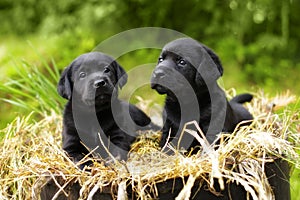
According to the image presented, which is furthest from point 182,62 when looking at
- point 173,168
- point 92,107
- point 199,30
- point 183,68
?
point 199,30

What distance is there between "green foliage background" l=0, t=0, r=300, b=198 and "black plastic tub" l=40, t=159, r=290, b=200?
3.60 m

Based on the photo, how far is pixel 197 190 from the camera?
2018 millimetres

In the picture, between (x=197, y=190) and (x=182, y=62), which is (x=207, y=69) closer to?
(x=182, y=62)

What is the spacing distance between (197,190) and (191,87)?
2.11 ft

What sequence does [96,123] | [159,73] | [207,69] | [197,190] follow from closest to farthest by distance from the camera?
[197,190]
[159,73]
[207,69]
[96,123]

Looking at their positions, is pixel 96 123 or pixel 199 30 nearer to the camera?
pixel 96 123

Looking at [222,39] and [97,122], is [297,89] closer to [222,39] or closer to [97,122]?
[222,39]

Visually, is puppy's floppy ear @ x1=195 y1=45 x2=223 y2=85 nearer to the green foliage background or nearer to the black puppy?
the black puppy

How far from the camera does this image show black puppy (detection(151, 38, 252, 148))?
2451mm

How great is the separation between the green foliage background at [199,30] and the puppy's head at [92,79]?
3.27 m

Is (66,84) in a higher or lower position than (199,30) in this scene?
higher

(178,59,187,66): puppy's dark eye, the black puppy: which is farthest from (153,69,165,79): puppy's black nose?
(178,59,187,66): puppy's dark eye

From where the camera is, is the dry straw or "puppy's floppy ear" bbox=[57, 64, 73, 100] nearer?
the dry straw

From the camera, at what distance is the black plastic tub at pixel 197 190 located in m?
2.01
